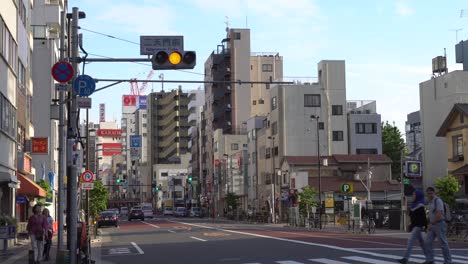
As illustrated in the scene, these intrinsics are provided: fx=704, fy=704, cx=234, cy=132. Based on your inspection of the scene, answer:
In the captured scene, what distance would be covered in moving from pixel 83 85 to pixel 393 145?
83.7m

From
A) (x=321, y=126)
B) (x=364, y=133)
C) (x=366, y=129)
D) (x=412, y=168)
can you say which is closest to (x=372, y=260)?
(x=412, y=168)

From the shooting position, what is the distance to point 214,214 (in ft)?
381

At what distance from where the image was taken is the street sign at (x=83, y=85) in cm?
1966

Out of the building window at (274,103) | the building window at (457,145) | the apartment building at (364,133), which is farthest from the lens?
the apartment building at (364,133)

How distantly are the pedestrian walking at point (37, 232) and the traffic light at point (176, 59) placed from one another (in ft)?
23.1

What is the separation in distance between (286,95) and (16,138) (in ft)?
172

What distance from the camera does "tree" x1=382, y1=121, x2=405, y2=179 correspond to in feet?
322

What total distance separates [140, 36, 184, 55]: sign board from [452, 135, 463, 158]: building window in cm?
3819

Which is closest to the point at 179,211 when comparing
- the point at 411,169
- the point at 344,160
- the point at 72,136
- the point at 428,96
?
the point at 344,160

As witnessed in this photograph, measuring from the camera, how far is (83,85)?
19.7 metres

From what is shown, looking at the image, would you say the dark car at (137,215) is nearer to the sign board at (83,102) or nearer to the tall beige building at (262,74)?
the tall beige building at (262,74)

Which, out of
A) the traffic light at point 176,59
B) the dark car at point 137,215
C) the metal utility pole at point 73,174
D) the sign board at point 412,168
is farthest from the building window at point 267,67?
the traffic light at point 176,59

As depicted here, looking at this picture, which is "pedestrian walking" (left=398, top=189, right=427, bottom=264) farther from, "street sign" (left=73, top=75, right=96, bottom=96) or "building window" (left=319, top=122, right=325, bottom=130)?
"building window" (left=319, top=122, right=325, bottom=130)

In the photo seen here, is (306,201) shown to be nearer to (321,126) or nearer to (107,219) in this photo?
(107,219)
